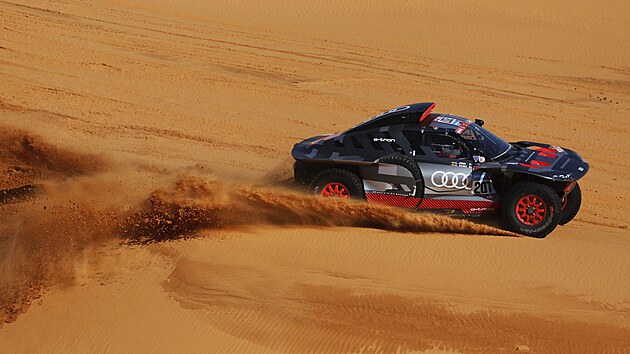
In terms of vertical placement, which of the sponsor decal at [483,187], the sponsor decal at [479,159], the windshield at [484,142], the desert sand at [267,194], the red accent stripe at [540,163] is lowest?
the desert sand at [267,194]

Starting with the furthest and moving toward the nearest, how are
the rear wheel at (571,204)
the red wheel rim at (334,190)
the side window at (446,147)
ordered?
the rear wheel at (571,204), the red wheel rim at (334,190), the side window at (446,147)

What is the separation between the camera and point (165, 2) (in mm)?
28328

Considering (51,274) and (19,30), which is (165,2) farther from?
(51,274)

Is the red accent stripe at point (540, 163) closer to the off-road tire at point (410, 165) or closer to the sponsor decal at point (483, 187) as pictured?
the sponsor decal at point (483, 187)

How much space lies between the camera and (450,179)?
12.0 meters

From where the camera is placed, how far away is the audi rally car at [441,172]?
470 inches

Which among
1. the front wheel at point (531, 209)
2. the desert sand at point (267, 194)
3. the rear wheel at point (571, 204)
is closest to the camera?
the desert sand at point (267, 194)

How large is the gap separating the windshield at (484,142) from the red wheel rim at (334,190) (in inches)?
71.4

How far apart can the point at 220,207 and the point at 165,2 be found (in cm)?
1732

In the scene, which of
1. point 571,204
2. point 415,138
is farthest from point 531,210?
point 415,138

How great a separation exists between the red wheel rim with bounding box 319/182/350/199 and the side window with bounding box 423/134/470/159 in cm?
135

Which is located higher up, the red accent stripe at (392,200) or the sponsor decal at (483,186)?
the sponsor decal at (483,186)

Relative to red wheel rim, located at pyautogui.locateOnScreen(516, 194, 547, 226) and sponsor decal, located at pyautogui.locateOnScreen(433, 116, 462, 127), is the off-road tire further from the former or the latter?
red wheel rim, located at pyautogui.locateOnScreen(516, 194, 547, 226)

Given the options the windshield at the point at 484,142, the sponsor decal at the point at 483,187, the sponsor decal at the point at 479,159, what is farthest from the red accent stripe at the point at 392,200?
the windshield at the point at 484,142
